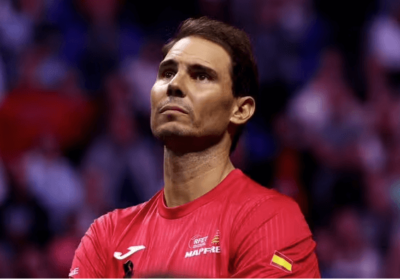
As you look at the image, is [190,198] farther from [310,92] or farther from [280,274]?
[310,92]

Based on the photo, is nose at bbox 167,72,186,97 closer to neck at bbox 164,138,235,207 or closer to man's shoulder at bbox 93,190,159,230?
neck at bbox 164,138,235,207

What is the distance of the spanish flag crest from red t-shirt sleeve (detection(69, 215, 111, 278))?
0.84 m

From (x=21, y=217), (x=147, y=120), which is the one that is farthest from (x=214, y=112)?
(x=21, y=217)

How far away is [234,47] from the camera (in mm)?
3004

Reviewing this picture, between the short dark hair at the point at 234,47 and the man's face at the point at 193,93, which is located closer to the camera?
the man's face at the point at 193,93

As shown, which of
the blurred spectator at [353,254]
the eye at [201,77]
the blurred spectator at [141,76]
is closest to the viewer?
the eye at [201,77]

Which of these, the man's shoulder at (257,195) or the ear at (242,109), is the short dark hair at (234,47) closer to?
the ear at (242,109)

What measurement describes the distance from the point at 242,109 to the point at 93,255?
0.99m

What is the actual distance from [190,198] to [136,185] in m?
2.88

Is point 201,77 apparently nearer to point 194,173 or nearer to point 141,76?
point 194,173

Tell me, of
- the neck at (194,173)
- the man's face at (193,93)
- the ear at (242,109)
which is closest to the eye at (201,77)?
the man's face at (193,93)

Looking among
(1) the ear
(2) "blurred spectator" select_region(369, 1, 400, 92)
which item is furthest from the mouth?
(2) "blurred spectator" select_region(369, 1, 400, 92)

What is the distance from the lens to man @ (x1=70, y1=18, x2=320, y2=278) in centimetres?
246

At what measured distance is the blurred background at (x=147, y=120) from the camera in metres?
5.50
